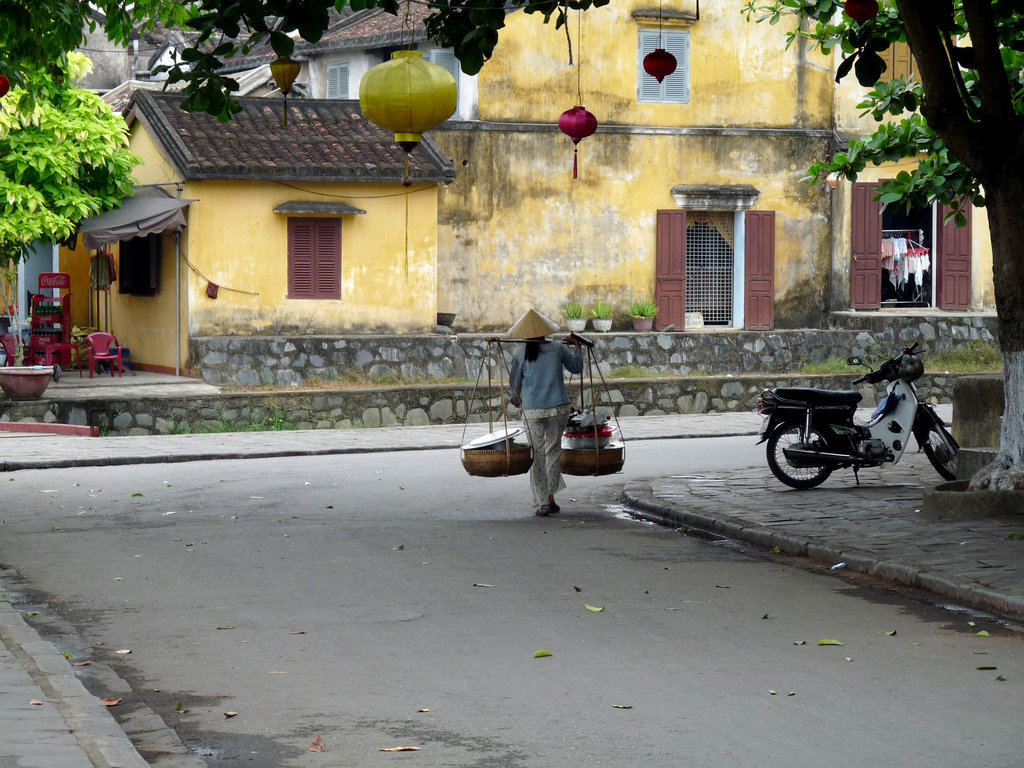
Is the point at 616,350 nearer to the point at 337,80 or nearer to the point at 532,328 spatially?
the point at 337,80

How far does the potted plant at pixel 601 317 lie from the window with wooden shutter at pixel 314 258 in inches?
203

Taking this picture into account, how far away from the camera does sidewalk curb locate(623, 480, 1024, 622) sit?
30.1ft

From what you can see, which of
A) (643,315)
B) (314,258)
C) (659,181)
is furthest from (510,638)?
(659,181)

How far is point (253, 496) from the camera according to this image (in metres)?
15.0

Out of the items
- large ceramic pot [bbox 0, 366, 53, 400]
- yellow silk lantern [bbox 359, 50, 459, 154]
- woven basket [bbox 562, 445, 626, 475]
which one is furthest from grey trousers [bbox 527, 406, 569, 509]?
large ceramic pot [bbox 0, 366, 53, 400]

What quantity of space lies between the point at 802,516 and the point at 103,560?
5.80 meters

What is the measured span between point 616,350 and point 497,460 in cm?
1400

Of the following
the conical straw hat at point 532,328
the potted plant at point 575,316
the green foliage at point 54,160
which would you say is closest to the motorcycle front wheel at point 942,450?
the conical straw hat at point 532,328

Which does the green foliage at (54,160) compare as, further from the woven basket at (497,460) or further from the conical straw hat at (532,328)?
the woven basket at (497,460)

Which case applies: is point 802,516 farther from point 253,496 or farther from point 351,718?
point 351,718

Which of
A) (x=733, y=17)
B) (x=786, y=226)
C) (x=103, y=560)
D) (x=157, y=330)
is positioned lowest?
(x=103, y=560)

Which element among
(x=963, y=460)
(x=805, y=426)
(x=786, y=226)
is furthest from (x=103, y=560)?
(x=786, y=226)

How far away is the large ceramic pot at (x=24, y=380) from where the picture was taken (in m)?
21.2

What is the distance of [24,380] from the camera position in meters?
21.2
